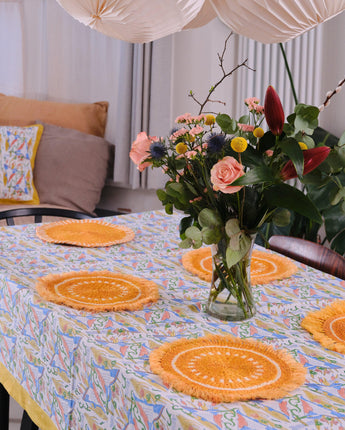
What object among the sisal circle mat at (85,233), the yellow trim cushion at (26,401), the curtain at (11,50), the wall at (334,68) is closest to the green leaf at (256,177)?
the yellow trim cushion at (26,401)

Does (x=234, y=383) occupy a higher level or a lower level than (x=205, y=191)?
lower

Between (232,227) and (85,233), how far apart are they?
0.83m

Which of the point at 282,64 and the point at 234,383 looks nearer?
the point at 234,383

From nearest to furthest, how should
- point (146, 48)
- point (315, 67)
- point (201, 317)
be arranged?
1. point (201, 317)
2. point (315, 67)
3. point (146, 48)

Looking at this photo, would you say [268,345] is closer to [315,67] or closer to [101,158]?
[315,67]

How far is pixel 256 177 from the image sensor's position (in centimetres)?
100

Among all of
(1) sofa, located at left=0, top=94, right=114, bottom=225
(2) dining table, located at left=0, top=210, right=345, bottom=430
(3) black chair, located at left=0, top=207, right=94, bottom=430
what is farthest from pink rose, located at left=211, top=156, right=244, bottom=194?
(1) sofa, located at left=0, top=94, right=114, bottom=225

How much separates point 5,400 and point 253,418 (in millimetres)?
998

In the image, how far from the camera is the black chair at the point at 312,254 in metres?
1.66

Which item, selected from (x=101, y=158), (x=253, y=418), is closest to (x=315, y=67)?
(x=101, y=158)

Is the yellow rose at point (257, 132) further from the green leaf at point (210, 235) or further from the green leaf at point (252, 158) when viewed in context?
the green leaf at point (210, 235)

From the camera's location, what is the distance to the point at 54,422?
3.78 ft

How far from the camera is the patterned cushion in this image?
3236 millimetres

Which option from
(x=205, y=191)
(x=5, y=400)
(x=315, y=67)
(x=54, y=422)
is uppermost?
(x=315, y=67)
